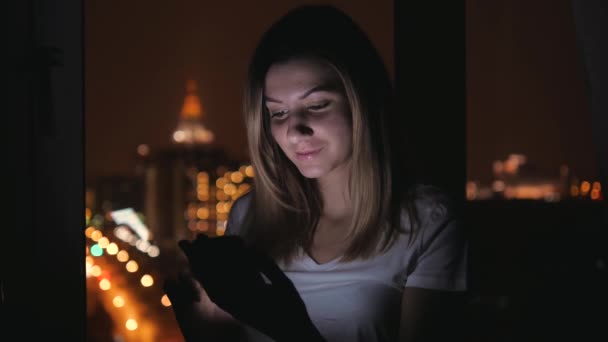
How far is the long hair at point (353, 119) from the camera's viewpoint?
1334 millimetres

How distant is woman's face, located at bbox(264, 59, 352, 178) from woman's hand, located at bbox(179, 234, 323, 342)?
0.30 metres

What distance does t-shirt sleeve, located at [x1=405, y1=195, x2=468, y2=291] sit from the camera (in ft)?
3.93

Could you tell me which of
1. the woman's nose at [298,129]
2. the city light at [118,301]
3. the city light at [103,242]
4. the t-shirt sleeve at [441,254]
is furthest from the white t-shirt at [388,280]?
the city light at [118,301]

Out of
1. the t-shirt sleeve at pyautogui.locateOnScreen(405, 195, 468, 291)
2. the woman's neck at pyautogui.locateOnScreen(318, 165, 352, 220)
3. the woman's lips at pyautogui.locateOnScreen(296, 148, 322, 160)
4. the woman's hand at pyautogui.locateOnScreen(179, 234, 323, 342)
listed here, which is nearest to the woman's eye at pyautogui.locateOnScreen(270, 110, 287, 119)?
the woman's lips at pyautogui.locateOnScreen(296, 148, 322, 160)

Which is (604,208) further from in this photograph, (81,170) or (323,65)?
(81,170)

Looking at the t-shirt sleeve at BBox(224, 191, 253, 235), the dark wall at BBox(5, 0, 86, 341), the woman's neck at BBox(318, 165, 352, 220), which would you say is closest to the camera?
the dark wall at BBox(5, 0, 86, 341)

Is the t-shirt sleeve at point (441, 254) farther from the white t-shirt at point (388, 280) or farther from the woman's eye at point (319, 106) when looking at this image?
the woman's eye at point (319, 106)

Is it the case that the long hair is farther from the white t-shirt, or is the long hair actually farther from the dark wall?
the dark wall

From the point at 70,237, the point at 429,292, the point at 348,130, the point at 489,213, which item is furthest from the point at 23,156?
the point at 489,213

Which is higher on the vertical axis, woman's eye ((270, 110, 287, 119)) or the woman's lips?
woman's eye ((270, 110, 287, 119))

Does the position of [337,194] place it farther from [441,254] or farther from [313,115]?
[441,254]

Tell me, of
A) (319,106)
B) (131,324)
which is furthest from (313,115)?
(131,324)

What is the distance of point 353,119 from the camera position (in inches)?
52.6

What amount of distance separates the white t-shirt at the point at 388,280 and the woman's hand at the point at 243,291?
7 cm
